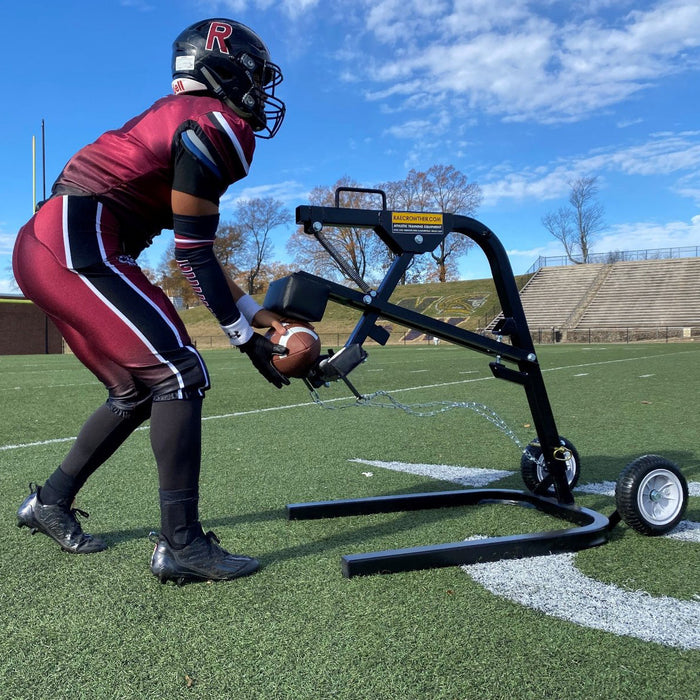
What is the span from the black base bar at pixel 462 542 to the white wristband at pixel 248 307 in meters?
0.93

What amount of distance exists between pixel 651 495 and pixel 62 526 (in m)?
2.35

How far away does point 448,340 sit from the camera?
264cm

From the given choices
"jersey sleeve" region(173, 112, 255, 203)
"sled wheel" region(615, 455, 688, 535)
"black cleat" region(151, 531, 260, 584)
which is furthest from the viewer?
"sled wheel" region(615, 455, 688, 535)

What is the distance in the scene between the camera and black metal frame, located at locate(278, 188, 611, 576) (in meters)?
2.30

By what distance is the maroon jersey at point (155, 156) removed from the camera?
2.09m

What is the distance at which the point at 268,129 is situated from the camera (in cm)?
246

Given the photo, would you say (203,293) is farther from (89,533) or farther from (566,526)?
(566,526)

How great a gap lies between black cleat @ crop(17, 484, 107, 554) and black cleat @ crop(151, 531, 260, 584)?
472 mm

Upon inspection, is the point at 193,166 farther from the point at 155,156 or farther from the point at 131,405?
the point at 131,405

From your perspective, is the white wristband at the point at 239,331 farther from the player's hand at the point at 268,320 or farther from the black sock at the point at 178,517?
the black sock at the point at 178,517

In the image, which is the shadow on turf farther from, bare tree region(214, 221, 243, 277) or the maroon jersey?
bare tree region(214, 221, 243, 277)

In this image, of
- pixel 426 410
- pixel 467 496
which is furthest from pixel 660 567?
pixel 426 410

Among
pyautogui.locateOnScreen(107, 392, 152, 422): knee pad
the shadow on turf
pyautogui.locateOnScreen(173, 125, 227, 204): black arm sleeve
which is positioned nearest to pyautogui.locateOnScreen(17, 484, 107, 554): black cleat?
the shadow on turf

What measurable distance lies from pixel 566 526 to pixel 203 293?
184 centimetres
